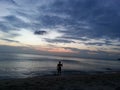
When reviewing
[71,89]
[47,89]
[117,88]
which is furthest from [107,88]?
[47,89]

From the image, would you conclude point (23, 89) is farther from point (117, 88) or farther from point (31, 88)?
point (117, 88)

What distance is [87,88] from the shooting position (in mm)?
14359

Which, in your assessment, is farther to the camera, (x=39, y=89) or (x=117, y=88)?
(x=117, y=88)

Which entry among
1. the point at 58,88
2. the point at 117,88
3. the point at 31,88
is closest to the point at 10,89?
the point at 31,88

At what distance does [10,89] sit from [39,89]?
7.79ft

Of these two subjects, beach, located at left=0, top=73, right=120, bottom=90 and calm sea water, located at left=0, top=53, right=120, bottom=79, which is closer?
beach, located at left=0, top=73, right=120, bottom=90

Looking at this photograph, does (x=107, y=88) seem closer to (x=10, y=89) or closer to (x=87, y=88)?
(x=87, y=88)

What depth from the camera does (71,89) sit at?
13.8 meters

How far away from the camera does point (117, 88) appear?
48.1ft

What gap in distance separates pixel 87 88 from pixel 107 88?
1.87 meters

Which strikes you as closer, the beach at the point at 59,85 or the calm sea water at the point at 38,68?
the beach at the point at 59,85

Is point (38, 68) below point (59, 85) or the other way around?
below

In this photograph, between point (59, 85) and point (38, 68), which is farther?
point (38, 68)

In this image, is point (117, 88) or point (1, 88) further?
point (117, 88)
